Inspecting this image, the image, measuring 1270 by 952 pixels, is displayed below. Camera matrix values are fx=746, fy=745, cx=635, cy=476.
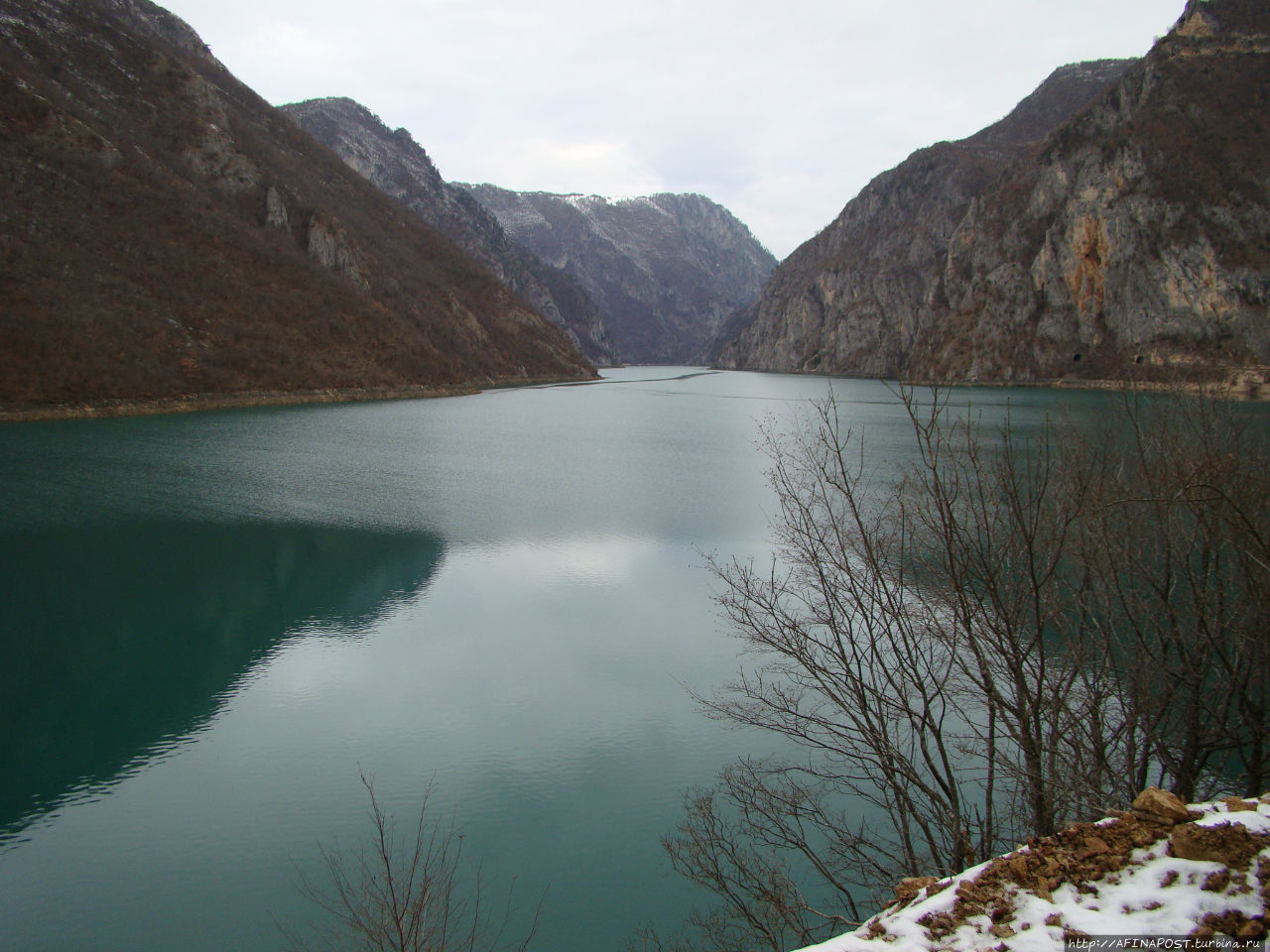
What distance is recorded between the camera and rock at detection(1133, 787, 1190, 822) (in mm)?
4285

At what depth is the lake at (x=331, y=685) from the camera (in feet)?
28.6

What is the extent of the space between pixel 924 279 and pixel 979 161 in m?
25.9

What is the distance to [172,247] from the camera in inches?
2496

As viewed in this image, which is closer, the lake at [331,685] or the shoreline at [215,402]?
the lake at [331,685]

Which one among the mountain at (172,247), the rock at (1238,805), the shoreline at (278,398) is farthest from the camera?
the mountain at (172,247)

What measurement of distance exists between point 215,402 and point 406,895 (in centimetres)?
5780

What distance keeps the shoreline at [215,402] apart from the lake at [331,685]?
17632 mm

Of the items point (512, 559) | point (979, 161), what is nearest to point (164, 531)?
point (512, 559)

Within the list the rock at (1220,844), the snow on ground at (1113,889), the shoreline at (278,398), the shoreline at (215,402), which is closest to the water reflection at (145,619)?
the snow on ground at (1113,889)

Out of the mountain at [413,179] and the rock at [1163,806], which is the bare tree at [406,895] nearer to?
the rock at [1163,806]

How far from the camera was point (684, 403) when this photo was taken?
76438 mm

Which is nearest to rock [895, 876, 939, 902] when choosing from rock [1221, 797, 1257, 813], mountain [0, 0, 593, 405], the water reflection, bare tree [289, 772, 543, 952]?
rock [1221, 797, 1257, 813]

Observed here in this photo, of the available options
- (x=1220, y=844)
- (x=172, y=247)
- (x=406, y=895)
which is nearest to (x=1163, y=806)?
(x=1220, y=844)

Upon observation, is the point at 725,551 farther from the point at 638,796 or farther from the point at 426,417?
the point at 426,417
